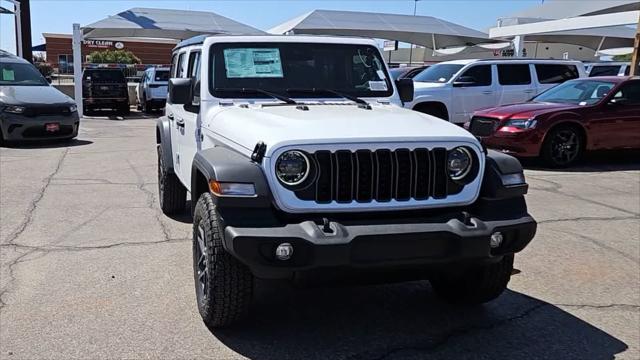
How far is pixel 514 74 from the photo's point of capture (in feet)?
45.9

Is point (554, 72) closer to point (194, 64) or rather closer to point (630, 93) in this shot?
point (630, 93)

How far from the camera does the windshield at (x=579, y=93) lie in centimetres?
1048

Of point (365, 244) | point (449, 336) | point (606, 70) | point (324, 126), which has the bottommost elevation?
point (449, 336)

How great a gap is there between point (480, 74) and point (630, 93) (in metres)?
3.88

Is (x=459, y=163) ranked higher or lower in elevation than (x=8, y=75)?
lower

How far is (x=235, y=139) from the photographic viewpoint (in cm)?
374

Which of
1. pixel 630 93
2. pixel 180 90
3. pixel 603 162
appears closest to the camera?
pixel 180 90

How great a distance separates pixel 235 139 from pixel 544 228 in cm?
390

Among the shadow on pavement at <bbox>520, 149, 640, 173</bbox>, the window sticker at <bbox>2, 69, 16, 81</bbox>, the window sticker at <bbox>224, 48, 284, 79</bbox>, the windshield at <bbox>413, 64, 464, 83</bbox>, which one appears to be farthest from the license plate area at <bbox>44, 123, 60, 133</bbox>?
the shadow on pavement at <bbox>520, 149, 640, 173</bbox>

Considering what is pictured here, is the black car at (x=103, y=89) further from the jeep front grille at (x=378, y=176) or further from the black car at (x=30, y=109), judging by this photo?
the jeep front grille at (x=378, y=176)

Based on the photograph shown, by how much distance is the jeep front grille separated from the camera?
3.30 meters

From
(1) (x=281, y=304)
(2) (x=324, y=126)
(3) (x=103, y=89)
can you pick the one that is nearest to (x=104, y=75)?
(3) (x=103, y=89)

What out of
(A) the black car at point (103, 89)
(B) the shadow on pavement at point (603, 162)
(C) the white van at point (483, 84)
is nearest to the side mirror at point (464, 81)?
(C) the white van at point (483, 84)

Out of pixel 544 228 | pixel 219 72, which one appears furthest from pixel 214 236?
pixel 544 228
